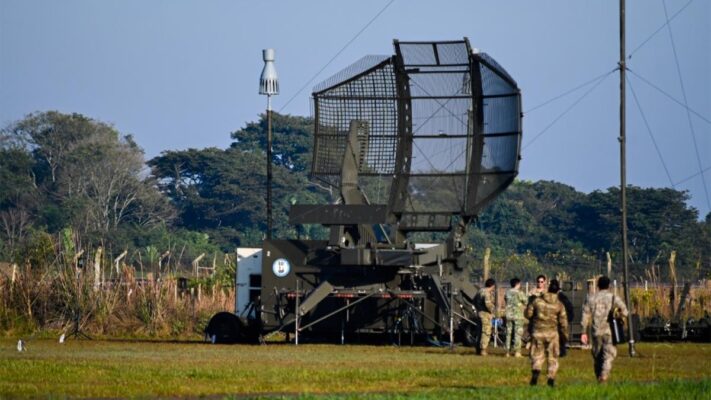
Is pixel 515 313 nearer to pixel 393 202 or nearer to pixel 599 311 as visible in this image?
pixel 393 202

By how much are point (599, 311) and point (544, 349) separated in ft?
3.83

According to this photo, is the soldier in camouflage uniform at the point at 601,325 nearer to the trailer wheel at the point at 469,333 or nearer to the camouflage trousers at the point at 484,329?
the camouflage trousers at the point at 484,329

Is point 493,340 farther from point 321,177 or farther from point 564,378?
point 564,378

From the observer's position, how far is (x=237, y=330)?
45.4m

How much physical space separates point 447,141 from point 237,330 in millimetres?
7554

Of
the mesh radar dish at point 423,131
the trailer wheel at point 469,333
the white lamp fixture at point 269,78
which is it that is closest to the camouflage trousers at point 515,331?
the trailer wheel at point 469,333

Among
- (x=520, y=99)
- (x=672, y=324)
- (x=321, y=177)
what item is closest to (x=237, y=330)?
(x=321, y=177)

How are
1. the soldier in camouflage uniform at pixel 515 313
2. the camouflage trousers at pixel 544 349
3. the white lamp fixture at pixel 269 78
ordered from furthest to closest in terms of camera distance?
the white lamp fixture at pixel 269 78, the soldier in camouflage uniform at pixel 515 313, the camouflage trousers at pixel 544 349

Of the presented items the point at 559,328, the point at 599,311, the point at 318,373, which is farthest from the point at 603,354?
the point at 318,373

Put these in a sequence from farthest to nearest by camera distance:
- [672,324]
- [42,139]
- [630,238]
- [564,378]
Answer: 1. [42,139]
2. [630,238]
3. [672,324]
4. [564,378]

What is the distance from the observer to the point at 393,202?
47281 mm

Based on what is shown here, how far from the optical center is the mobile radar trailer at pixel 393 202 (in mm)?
44844

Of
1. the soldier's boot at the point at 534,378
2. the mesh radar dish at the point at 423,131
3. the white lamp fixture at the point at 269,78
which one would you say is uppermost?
the white lamp fixture at the point at 269,78

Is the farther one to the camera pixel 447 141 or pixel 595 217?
pixel 595 217
